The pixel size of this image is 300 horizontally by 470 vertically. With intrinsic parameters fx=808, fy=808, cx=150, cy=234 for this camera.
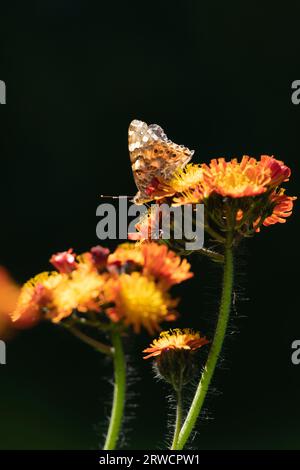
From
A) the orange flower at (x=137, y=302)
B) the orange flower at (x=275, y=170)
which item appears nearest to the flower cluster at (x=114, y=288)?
the orange flower at (x=137, y=302)

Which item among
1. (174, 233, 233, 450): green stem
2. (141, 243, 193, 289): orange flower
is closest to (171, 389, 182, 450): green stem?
(174, 233, 233, 450): green stem

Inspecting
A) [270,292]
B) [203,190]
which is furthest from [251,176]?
[270,292]

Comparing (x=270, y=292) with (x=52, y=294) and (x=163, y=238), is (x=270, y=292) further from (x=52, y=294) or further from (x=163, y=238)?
(x=52, y=294)

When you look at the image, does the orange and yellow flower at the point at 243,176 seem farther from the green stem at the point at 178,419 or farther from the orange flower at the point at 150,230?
the green stem at the point at 178,419

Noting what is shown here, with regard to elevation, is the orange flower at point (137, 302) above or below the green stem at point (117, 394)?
above

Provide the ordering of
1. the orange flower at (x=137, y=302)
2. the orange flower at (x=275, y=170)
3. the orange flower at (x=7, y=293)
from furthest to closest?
the orange flower at (x=275, y=170)
the orange flower at (x=7, y=293)
the orange flower at (x=137, y=302)

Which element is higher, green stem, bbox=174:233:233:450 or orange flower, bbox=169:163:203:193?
orange flower, bbox=169:163:203:193

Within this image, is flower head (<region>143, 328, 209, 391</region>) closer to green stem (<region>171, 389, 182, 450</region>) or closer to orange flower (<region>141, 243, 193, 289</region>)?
green stem (<region>171, 389, 182, 450</region>)
